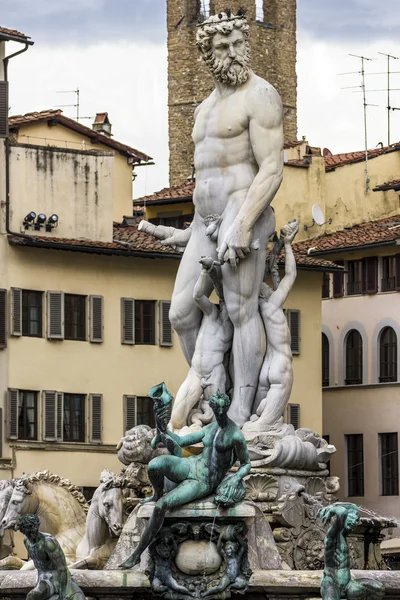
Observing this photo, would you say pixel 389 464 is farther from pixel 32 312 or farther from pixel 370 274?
pixel 32 312

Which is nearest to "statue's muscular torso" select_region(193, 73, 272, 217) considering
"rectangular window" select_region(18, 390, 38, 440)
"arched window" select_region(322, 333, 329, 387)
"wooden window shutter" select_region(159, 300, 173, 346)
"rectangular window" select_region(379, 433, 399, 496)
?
"rectangular window" select_region(18, 390, 38, 440)

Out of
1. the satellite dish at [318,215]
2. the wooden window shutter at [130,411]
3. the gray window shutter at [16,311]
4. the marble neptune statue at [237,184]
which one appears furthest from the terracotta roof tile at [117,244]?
the marble neptune statue at [237,184]

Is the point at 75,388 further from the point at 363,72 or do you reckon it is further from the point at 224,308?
the point at 224,308

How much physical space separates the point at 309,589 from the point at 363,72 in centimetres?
6278

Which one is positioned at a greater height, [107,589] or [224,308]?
[224,308]

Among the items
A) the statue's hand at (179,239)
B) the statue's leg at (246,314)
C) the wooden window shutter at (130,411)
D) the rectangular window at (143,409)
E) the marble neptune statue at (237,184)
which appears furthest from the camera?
the rectangular window at (143,409)

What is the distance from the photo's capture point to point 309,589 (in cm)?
2355

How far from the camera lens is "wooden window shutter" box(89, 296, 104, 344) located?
69.2 meters

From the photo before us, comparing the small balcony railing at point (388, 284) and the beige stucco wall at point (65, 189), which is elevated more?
the beige stucco wall at point (65, 189)

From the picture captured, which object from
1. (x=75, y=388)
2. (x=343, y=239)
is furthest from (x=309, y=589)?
(x=343, y=239)

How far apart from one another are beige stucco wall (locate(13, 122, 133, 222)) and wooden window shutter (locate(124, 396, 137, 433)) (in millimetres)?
5999

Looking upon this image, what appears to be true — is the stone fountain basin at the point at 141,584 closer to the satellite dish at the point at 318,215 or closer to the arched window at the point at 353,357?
the satellite dish at the point at 318,215

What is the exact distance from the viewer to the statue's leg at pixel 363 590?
21.9 m

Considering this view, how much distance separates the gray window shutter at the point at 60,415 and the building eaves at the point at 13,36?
374 inches
